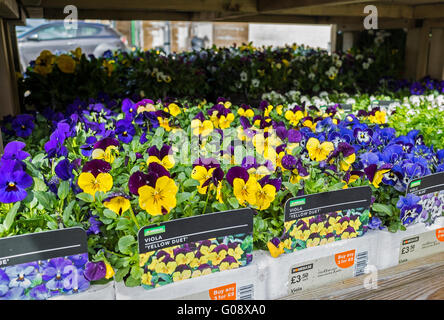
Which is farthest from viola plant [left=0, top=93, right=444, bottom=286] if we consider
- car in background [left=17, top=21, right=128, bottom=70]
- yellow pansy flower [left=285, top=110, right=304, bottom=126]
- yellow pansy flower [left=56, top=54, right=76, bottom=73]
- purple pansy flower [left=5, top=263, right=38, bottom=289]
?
car in background [left=17, top=21, right=128, bottom=70]

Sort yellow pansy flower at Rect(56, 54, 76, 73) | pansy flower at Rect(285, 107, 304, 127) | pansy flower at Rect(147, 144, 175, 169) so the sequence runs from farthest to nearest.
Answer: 1. yellow pansy flower at Rect(56, 54, 76, 73)
2. pansy flower at Rect(285, 107, 304, 127)
3. pansy flower at Rect(147, 144, 175, 169)

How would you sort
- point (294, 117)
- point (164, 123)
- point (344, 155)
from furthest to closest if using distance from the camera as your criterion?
point (294, 117)
point (164, 123)
point (344, 155)

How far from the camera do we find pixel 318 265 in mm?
1007

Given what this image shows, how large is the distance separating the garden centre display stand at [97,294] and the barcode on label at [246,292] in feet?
0.90

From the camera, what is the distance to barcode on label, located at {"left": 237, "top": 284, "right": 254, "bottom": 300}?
0.93 metres

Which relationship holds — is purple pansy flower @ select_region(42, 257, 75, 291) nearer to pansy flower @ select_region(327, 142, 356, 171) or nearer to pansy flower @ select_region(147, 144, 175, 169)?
pansy flower @ select_region(147, 144, 175, 169)

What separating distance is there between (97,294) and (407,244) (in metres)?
0.79

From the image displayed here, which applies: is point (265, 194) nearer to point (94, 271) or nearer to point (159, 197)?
point (159, 197)

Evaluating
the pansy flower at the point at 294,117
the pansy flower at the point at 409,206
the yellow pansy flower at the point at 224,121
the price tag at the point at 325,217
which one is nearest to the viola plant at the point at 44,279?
the price tag at the point at 325,217

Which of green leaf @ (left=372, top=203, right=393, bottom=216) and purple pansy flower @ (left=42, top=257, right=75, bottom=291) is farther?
green leaf @ (left=372, top=203, right=393, bottom=216)

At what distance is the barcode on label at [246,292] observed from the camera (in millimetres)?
935

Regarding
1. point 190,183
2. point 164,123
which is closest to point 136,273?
point 190,183

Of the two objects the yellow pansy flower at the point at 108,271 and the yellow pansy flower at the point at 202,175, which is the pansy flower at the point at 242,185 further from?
the yellow pansy flower at the point at 108,271

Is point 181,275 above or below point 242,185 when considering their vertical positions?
below
